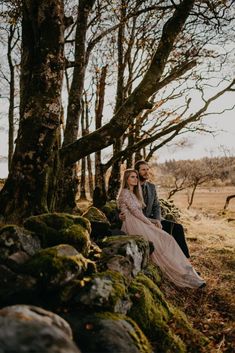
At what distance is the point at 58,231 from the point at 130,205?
241cm

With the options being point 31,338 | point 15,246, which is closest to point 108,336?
point 31,338

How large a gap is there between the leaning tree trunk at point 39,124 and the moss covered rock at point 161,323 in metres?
2.19

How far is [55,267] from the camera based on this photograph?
365 cm

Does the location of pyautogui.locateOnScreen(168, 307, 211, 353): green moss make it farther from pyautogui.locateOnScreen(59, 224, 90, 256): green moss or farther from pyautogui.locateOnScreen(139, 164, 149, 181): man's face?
pyautogui.locateOnScreen(139, 164, 149, 181): man's face

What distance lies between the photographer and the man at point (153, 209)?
7.46m

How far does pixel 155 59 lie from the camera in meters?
6.64

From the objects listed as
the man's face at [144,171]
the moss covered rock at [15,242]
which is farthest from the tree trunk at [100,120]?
the moss covered rock at [15,242]

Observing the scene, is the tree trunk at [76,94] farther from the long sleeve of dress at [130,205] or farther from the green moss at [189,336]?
the green moss at [189,336]

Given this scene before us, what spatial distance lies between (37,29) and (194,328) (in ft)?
17.7

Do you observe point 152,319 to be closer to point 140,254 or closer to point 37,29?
point 140,254

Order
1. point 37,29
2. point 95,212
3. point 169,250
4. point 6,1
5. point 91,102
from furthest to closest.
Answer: point 91,102 < point 6,1 < point 95,212 < point 169,250 < point 37,29

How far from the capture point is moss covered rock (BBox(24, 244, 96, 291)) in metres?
3.56

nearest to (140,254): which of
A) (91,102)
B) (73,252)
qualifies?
(73,252)

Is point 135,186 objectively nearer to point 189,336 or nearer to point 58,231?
point 58,231
